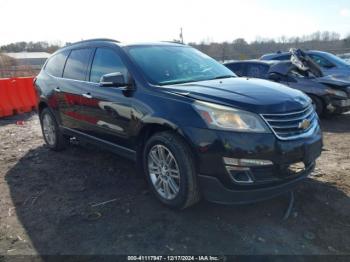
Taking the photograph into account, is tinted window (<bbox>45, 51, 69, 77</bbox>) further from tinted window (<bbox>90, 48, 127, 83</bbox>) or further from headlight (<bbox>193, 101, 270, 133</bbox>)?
headlight (<bbox>193, 101, 270, 133</bbox>)

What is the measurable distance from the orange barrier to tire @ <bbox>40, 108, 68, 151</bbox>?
3.83 m

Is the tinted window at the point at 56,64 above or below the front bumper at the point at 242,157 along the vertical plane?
above

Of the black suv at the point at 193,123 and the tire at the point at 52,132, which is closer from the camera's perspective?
the black suv at the point at 193,123

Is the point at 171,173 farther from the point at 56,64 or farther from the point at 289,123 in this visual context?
the point at 56,64

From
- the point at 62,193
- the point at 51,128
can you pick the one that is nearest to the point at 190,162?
the point at 62,193

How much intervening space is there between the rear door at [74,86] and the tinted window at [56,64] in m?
0.20

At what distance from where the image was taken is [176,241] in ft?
11.0

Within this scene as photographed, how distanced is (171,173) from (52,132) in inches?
135

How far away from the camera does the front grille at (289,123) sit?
342 centimetres

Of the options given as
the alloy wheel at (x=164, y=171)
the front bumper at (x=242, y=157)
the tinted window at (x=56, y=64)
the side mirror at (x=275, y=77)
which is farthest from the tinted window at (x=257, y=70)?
the front bumper at (x=242, y=157)

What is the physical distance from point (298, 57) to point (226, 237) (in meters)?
7.22

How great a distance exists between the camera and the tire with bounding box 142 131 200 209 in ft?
11.7

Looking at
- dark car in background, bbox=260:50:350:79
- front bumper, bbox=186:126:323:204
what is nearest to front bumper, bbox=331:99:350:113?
dark car in background, bbox=260:50:350:79

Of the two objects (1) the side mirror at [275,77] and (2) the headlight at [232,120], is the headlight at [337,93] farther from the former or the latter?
(2) the headlight at [232,120]
